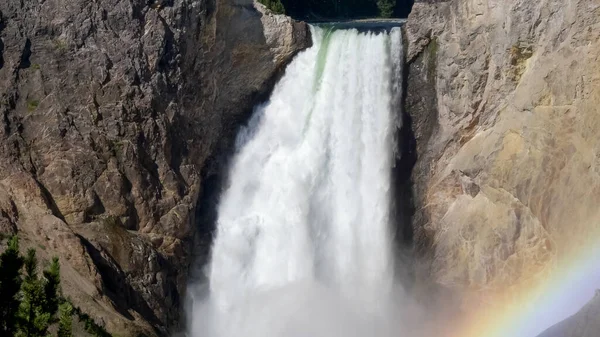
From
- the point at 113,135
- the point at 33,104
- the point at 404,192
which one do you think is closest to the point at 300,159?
the point at 404,192

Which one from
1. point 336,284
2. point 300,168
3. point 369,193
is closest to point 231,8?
point 300,168

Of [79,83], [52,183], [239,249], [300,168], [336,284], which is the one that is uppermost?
[79,83]

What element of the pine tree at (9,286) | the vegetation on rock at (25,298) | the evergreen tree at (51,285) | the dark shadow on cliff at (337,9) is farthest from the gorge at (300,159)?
the dark shadow on cliff at (337,9)

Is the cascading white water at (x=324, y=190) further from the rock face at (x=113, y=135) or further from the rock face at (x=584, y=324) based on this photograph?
the rock face at (x=584, y=324)

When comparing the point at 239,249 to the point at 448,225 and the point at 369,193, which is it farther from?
the point at 448,225

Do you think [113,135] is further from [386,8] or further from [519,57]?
[386,8]

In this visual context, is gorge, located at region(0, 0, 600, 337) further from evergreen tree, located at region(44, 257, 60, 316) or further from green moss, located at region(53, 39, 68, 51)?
evergreen tree, located at region(44, 257, 60, 316)

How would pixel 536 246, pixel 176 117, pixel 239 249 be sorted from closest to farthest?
1. pixel 536 246
2. pixel 176 117
3. pixel 239 249
